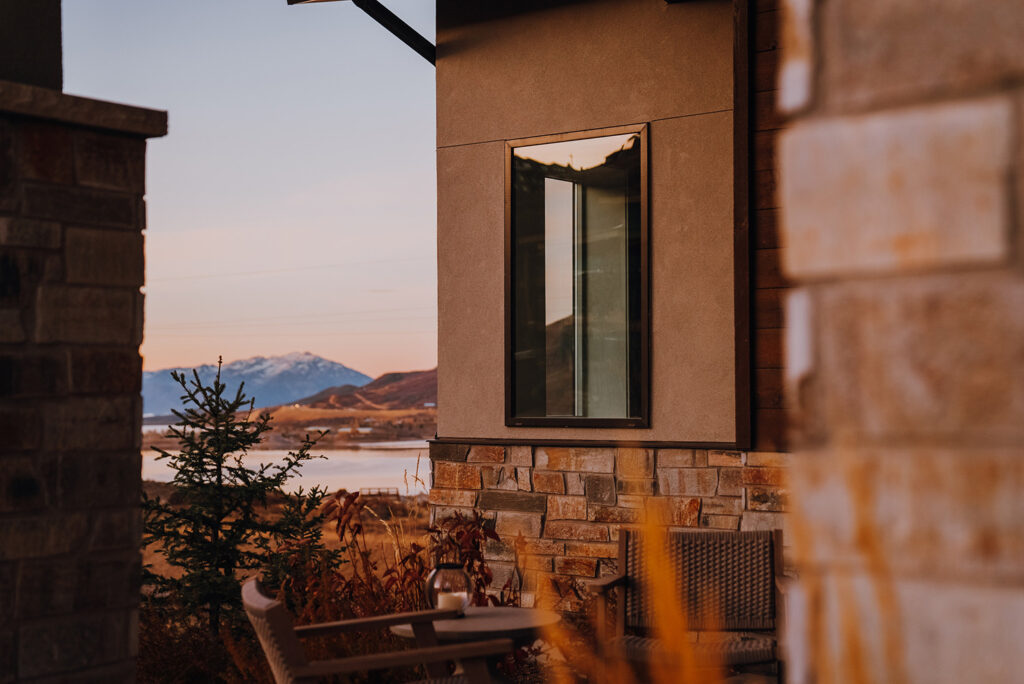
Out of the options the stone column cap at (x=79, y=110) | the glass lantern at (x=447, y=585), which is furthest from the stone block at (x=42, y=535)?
the glass lantern at (x=447, y=585)

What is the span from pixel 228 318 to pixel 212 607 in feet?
40.3

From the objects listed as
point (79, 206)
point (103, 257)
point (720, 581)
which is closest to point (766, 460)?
point (720, 581)

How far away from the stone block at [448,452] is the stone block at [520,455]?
312 millimetres

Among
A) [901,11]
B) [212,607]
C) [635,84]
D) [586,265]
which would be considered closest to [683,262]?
[586,265]

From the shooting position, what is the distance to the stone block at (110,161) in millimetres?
3297

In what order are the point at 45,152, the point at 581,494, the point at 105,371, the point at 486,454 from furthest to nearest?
the point at 486,454 → the point at 581,494 → the point at 105,371 → the point at 45,152

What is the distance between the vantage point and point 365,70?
547 inches

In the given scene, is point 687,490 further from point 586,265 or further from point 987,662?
point 987,662

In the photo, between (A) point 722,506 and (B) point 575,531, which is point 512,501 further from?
(A) point 722,506

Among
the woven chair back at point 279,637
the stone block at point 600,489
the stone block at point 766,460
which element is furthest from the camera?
the stone block at point 600,489

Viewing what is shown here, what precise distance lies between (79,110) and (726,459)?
3660 mm

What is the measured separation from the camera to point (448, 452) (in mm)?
6535

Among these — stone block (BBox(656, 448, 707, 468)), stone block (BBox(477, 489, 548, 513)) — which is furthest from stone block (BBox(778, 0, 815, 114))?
stone block (BBox(477, 489, 548, 513))

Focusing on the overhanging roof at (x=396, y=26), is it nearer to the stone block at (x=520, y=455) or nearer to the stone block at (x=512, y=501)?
the stone block at (x=520, y=455)
